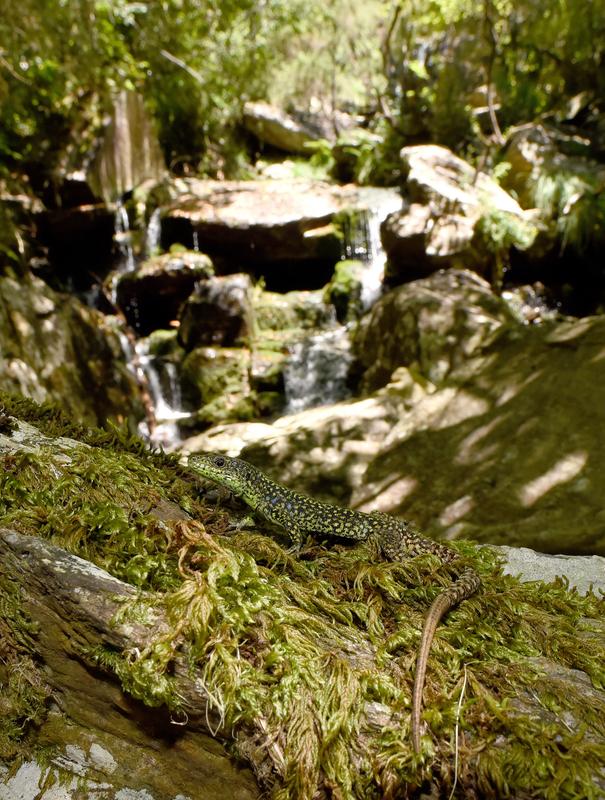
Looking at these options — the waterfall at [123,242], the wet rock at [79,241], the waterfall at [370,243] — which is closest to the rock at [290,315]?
the waterfall at [370,243]

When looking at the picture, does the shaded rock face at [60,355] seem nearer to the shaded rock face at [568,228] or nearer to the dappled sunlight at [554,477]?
the dappled sunlight at [554,477]

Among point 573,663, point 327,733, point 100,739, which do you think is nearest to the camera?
point 327,733

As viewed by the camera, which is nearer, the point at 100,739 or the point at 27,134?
the point at 100,739

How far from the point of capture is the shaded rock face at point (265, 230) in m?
16.0

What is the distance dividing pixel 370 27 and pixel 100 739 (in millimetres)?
24877

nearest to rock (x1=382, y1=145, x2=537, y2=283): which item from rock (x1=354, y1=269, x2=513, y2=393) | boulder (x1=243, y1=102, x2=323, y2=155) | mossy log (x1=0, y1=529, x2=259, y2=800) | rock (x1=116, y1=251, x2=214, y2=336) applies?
rock (x1=354, y1=269, x2=513, y2=393)

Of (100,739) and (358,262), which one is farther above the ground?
(100,739)

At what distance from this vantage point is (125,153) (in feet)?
54.9

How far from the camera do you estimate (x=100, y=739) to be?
1970 mm

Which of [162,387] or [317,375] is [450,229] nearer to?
[317,375]

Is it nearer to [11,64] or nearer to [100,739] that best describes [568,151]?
[11,64]

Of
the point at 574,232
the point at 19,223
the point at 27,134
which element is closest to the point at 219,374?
the point at 19,223

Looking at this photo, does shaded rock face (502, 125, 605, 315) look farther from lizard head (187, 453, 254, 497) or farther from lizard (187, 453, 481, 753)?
lizard head (187, 453, 254, 497)

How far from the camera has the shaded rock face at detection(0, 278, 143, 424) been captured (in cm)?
781
